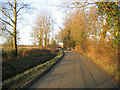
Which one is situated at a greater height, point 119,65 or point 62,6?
point 62,6

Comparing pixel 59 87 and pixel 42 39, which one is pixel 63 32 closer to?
pixel 42 39

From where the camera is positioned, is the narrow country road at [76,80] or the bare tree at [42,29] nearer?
the narrow country road at [76,80]

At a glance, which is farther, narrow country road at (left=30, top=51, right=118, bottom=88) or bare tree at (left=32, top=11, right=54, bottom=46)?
bare tree at (left=32, top=11, right=54, bottom=46)

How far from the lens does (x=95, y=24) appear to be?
13.0 metres

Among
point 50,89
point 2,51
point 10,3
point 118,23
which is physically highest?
point 10,3

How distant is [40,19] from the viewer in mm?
32906

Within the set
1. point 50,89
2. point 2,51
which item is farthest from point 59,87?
point 2,51

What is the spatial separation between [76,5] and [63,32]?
46737 mm

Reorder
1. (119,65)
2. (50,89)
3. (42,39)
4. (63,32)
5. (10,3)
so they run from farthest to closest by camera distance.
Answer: (63,32) < (42,39) < (10,3) < (119,65) < (50,89)

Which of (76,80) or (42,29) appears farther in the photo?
(42,29)

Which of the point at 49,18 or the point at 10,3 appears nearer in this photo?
the point at 10,3

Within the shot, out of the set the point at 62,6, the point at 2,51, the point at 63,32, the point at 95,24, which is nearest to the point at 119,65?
the point at 62,6

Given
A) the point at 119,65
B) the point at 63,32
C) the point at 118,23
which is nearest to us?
the point at 119,65

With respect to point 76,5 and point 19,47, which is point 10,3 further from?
point 76,5
